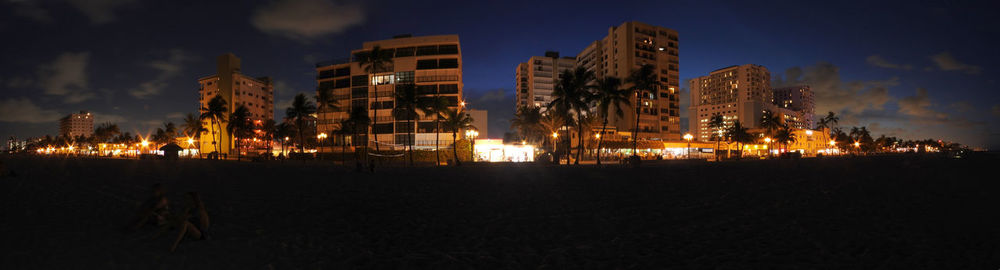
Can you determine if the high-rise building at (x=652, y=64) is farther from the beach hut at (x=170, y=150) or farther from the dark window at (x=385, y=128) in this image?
the beach hut at (x=170, y=150)

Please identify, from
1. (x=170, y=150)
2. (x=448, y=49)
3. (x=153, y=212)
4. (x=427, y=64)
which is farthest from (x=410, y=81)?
(x=153, y=212)

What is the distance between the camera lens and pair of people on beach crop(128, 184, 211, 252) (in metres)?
7.49

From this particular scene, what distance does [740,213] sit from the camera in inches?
419

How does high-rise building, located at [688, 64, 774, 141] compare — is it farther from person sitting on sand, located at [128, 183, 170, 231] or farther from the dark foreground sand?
person sitting on sand, located at [128, 183, 170, 231]

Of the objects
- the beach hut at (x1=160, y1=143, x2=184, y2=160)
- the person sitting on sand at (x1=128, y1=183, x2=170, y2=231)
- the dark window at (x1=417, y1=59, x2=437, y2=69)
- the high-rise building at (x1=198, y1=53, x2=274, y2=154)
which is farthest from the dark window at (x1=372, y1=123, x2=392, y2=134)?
the person sitting on sand at (x1=128, y1=183, x2=170, y2=231)

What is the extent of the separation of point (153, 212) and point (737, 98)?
210 meters

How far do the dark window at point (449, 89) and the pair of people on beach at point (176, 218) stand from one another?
220 ft

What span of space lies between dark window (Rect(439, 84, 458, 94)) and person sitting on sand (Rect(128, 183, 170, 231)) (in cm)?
6721

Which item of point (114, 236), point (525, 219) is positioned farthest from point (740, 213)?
point (114, 236)

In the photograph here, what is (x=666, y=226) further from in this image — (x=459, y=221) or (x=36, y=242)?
(x=36, y=242)

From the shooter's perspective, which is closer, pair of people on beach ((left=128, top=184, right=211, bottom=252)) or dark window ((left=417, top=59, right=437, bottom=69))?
pair of people on beach ((left=128, top=184, right=211, bottom=252))

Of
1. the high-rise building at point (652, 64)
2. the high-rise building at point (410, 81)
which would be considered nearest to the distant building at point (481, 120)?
the high-rise building at point (410, 81)

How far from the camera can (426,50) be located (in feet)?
257

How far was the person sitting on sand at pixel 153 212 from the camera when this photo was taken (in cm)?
843
